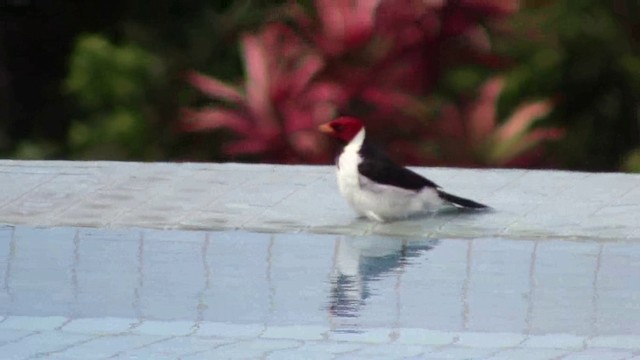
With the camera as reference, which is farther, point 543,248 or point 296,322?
point 543,248

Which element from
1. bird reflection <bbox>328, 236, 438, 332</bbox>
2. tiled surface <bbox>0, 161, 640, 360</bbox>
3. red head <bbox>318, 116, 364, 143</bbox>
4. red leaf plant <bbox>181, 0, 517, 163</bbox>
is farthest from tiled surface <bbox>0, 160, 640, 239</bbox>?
red leaf plant <bbox>181, 0, 517, 163</bbox>

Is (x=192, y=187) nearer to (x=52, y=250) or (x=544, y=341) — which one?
(x=52, y=250)

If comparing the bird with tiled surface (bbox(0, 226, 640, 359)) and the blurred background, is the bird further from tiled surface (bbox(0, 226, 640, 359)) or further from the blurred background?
the blurred background

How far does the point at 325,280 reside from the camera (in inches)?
237

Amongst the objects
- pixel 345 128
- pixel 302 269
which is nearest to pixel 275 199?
pixel 345 128

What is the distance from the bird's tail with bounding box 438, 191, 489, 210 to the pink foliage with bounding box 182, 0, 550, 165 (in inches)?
61.3

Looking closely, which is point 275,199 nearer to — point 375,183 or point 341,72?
point 375,183

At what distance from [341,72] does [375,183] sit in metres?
2.06

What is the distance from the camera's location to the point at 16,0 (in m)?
10.0

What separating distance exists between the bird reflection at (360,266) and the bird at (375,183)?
9.2 inches

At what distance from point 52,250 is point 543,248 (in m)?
1.92

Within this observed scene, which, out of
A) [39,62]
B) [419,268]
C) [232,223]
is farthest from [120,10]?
[419,268]

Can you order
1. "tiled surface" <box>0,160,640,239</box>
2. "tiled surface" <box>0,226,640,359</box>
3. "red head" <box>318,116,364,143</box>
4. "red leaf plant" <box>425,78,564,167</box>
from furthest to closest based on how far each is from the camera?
"red leaf plant" <box>425,78,564,167</box> → "red head" <box>318,116,364,143</box> → "tiled surface" <box>0,160,640,239</box> → "tiled surface" <box>0,226,640,359</box>

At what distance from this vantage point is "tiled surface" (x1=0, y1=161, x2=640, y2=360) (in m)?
5.20
